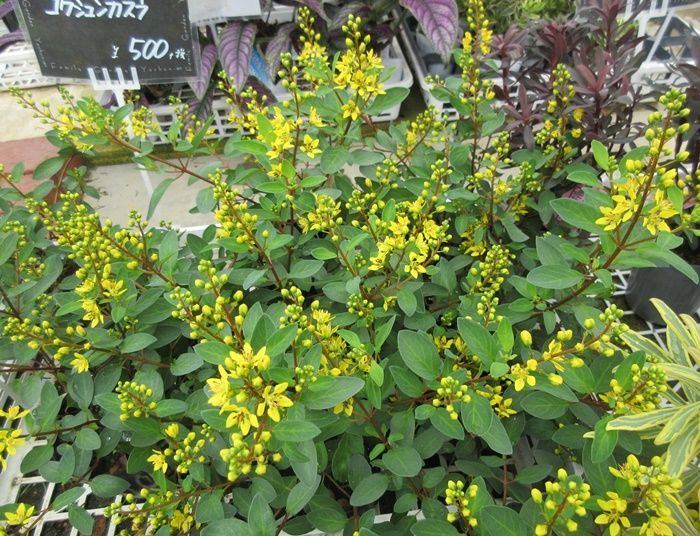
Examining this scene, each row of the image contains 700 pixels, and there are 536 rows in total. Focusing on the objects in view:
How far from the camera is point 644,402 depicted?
32.0 inches

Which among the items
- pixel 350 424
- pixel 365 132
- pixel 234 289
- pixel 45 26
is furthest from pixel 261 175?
pixel 365 132

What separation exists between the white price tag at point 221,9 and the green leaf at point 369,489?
1540 mm

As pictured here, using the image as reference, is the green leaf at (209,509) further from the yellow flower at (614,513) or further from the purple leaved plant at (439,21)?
the purple leaved plant at (439,21)

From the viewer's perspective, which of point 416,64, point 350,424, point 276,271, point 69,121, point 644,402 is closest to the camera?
point 644,402

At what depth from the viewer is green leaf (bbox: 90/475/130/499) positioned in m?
0.96

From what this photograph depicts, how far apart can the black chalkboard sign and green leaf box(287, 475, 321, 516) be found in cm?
120

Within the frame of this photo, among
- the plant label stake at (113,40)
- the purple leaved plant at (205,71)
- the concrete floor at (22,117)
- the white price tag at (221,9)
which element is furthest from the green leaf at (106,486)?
the concrete floor at (22,117)

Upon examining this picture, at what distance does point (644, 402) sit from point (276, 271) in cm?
68

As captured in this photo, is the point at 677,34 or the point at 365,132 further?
the point at 677,34

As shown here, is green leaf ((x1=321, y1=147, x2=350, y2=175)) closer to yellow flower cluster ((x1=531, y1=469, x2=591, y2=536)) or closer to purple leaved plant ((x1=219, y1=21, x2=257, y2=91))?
yellow flower cluster ((x1=531, y1=469, x2=591, y2=536))

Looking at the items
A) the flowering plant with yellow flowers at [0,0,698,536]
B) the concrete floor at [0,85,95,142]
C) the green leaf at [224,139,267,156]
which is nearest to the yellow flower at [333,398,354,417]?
the flowering plant with yellow flowers at [0,0,698,536]

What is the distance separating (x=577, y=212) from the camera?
0.94m

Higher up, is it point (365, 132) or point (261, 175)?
point (261, 175)

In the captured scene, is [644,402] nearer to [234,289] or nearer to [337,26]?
[234,289]
